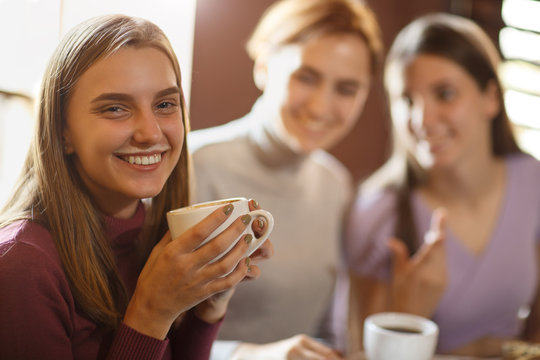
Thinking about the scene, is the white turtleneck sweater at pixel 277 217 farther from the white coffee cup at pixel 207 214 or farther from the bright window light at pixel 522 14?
the bright window light at pixel 522 14

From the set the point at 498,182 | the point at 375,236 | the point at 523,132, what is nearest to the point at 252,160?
the point at 375,236

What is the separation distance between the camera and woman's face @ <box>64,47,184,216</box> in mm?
497

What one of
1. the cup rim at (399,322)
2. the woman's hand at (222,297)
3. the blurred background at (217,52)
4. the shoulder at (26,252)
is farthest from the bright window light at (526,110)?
the shoulder at (26,252)

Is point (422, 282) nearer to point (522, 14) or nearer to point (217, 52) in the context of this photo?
point (217, 52)

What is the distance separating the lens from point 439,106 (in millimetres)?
1264

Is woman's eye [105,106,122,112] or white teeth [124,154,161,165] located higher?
woman's eye [105,106,122,112]

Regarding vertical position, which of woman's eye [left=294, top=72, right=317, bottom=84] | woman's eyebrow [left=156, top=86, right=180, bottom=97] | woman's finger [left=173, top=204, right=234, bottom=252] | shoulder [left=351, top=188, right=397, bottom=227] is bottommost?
shoulder [left=351, top=188, right=397, bottom=227]

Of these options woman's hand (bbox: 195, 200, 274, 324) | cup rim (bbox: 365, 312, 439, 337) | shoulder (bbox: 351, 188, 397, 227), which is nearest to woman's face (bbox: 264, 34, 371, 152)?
shoulder (bbox: 351, 188, 397, 227)

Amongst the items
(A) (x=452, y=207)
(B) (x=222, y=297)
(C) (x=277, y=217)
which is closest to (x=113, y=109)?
(B) (x=222, y=297)

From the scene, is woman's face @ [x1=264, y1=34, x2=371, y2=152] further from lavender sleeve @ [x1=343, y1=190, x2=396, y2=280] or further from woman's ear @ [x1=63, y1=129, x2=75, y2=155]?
woman's ear @ [x1=63, y1=129, x2=75, y2=155]

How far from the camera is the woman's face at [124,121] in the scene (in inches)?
19.6

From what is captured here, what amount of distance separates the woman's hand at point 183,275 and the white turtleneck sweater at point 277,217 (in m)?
0.54

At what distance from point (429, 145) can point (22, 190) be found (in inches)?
39.1

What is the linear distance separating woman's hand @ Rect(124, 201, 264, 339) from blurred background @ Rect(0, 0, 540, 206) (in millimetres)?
182
